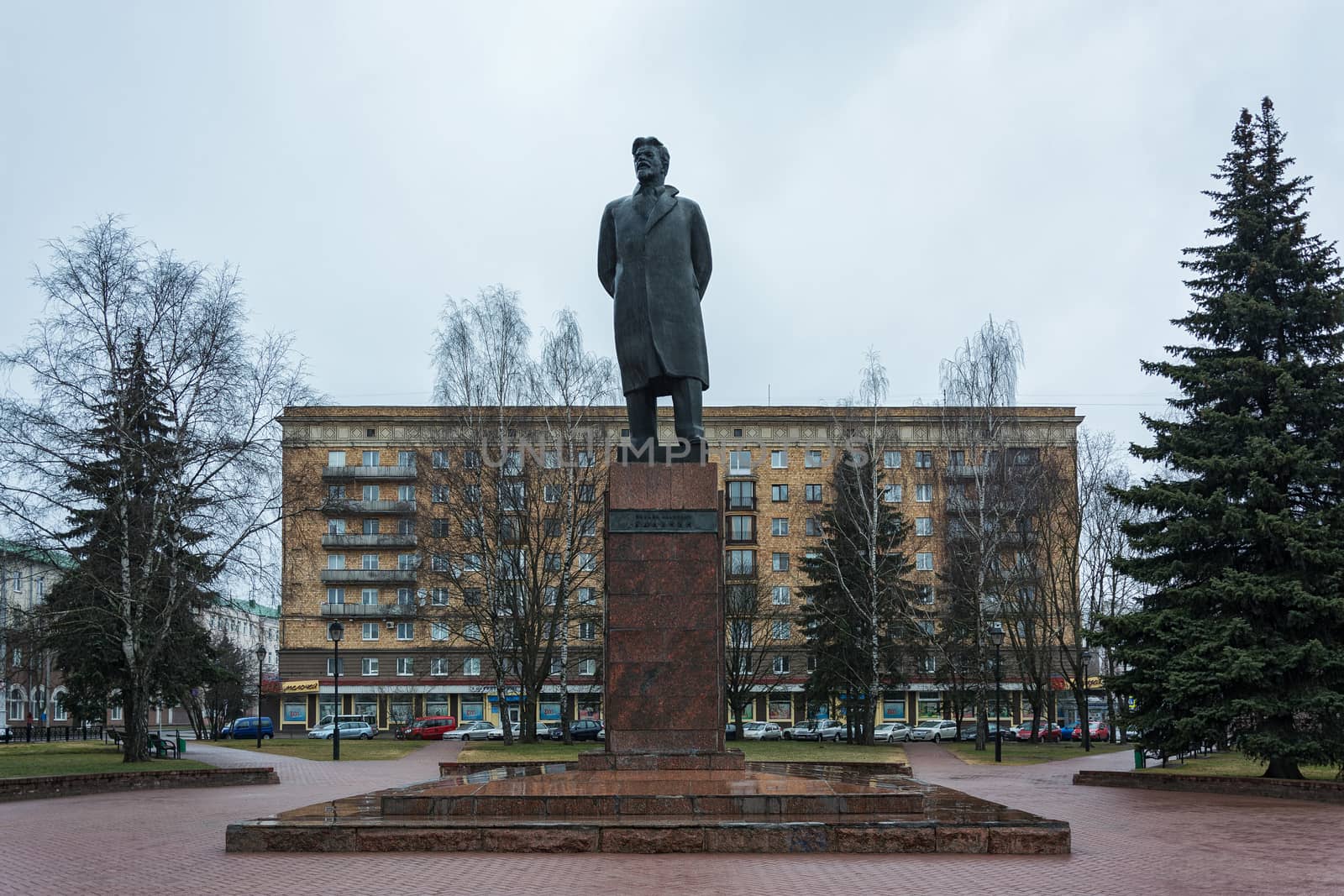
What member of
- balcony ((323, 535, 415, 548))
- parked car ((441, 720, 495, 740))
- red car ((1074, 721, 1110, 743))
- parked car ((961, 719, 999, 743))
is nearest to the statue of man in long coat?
parked car ((441, 720, 495, 740))

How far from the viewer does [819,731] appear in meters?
49.2

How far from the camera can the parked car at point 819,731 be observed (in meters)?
49.1

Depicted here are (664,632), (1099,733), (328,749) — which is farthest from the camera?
(1099,733)

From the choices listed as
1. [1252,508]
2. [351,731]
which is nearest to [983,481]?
[1252,508]

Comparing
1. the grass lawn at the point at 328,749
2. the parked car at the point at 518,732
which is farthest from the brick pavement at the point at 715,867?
the parked car at the point at 518,732

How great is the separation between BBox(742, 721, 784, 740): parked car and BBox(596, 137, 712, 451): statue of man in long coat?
38176 mm

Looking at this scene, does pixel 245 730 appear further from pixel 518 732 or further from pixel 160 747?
pixel 160 747

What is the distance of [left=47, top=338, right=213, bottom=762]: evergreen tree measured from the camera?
2695 cm

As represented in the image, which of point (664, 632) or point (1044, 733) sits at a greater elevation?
point (664, 632)

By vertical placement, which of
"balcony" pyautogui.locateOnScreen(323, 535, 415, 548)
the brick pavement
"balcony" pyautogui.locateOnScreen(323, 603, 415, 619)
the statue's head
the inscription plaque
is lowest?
the brick pavement

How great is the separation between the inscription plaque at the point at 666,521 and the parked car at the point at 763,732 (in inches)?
1512

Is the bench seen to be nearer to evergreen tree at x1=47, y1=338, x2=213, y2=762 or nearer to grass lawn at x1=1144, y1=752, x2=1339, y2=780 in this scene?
evergreen tree at x1=47, y1=338, x2=213, y2=762

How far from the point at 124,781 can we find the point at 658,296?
15170mm

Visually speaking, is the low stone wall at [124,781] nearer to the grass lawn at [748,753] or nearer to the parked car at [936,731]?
the grass lawn at [748,753]
